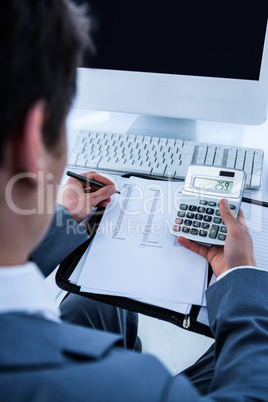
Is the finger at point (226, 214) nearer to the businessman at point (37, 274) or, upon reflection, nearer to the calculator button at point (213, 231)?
the calculator button at point (213, 231)

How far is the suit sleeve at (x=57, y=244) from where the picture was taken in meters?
0.62

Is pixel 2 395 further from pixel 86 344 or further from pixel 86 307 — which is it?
pixel 86 307

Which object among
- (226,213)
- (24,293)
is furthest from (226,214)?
(24,293)

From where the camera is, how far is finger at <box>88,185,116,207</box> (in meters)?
0.70

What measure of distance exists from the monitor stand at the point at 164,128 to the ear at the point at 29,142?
1.90 ft

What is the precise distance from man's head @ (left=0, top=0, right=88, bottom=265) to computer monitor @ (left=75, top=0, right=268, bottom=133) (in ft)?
1.09

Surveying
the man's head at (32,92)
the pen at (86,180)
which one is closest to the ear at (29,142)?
the man's head at (32,92)

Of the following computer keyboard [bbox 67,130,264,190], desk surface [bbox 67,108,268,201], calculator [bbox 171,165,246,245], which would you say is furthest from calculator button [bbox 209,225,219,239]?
desk surface [bbox 67,108,268,201]

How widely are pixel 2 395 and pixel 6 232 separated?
5.6 inches

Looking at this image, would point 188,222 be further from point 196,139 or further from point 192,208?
point 196,139

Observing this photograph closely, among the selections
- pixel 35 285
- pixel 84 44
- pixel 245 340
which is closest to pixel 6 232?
pixel 35 285

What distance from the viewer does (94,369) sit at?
338mm

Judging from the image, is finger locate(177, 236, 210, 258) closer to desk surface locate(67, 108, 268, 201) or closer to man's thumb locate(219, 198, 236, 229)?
man's thumb locate(219, 198, 236, 229)

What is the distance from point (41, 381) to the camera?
313mm
